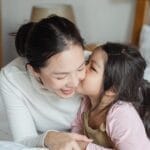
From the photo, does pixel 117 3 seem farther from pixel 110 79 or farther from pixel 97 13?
pixel 110 79

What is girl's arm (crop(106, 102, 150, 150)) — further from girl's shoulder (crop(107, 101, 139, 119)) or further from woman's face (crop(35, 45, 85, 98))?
woman's face (crop(35, 45, 85, 98))

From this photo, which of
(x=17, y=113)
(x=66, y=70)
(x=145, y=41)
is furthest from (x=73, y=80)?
(x=145, y=41)

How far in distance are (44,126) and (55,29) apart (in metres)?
0.46

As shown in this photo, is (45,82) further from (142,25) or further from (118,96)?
(142,25)

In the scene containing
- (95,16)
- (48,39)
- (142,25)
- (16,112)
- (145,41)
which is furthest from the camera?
(95,16)

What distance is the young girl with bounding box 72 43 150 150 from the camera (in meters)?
0.97

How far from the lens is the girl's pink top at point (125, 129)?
3.13 feet

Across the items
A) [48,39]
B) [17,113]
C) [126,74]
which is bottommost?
[17,113]

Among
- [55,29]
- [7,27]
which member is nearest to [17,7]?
[7,27]

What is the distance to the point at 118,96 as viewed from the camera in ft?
3.42

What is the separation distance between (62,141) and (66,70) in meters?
0.21

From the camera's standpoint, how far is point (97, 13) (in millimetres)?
2268

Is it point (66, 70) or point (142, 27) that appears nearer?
point (66, 70)

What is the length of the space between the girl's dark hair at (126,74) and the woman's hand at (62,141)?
0.59 feet
